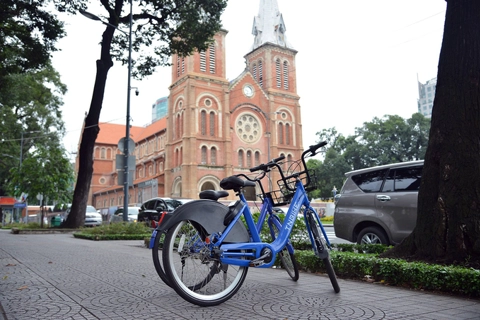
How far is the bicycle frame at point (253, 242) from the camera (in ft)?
13.0

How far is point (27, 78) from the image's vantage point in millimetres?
32844

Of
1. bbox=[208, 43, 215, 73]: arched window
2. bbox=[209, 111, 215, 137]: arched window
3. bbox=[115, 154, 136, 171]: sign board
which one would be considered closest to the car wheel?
bbox=[115, 154, 136, 171]: sign board

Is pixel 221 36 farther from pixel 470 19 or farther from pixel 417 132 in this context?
pixel 470 19

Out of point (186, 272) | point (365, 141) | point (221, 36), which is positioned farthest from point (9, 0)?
point (365, 141)

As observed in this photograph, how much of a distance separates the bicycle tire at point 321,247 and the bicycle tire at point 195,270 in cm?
104

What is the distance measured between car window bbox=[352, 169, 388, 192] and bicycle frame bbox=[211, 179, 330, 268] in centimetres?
397

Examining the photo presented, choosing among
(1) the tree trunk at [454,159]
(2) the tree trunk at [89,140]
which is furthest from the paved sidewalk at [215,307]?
(2) the tree trunk at [89,140]

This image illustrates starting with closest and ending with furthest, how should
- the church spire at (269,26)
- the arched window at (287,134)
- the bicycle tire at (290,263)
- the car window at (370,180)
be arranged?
the bicycle tire at (290,263) < the car window at (370,180) < the arched window at (287,134) < the church spire at (269,26)

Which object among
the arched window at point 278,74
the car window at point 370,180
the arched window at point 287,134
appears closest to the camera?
the car window at point 370,180

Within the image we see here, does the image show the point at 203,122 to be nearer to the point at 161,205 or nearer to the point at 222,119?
the point at 222,119

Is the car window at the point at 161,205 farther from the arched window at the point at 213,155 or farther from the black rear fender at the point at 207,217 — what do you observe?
the arched window at the point at 213,155

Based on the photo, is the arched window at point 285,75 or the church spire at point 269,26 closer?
the arched window at point 285,75

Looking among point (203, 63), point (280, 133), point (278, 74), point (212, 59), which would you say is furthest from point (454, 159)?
point (278, 74)

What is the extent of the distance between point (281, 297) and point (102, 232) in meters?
12.1
